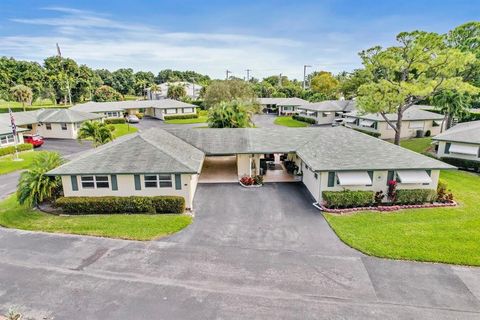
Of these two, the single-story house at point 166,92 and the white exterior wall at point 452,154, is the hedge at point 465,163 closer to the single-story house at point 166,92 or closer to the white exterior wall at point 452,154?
the white exterior wall at point 452,154

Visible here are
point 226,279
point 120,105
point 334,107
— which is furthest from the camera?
point 120,105

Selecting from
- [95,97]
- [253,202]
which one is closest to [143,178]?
[253,202]

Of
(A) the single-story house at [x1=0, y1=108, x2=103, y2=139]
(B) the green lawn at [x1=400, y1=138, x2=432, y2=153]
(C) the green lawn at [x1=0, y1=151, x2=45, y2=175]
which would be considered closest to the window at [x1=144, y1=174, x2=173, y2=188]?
(C) the green lawn at [x1=0, y1=151, x2=45, y2=175]

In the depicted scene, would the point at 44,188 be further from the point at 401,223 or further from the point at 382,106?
the point at 382,106

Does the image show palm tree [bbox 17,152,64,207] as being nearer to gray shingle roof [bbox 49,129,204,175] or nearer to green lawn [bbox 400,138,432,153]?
gray shingle roof [bbox 49,129,204,175]

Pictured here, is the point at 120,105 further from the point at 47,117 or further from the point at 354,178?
the point at 354,178

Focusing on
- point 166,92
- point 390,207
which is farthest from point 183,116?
point 390,207

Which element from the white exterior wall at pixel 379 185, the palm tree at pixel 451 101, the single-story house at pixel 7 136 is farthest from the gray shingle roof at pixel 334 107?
the single-story house at pixel 7 136

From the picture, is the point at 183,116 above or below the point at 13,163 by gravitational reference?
above
